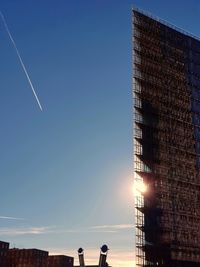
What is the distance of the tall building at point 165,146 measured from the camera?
110312 millimetres

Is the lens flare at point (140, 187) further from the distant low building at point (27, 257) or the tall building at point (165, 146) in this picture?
the distant low building at point (27, 257)

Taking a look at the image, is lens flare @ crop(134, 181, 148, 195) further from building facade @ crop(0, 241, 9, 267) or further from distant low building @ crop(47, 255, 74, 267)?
distant low building @ crop(47, 255, 74, 267)

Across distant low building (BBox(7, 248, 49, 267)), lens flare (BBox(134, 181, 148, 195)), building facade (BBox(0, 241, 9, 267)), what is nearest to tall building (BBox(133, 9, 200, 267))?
lens flare (BBox(134, 181, 148, 195))

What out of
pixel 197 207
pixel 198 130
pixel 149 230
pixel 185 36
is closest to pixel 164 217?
pixel 149 230

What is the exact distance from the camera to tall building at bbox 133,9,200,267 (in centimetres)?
11031

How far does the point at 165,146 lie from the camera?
119 meters

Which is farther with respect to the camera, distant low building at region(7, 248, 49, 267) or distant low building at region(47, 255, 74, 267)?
distant low building at region(47, 255, 74, 267)

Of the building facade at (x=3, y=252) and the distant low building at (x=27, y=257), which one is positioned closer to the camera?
the building facade at (x=3, y=252)

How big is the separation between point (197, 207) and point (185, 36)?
52.1 meters

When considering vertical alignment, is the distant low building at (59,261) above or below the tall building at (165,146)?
below

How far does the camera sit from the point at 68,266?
611 feet

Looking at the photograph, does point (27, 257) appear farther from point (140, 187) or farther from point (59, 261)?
point (140, 187)

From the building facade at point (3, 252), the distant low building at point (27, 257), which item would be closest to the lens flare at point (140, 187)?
the building facade at point (3, 252)

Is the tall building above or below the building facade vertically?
above
